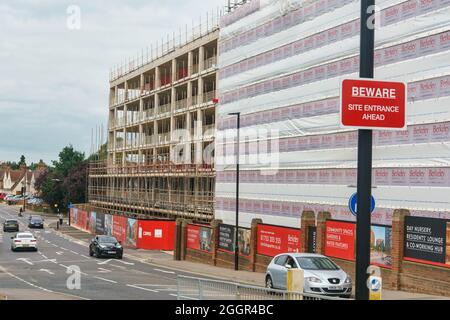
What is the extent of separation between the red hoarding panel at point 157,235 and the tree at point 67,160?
74966 millimetres

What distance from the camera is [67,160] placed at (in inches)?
5192

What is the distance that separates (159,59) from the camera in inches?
2717

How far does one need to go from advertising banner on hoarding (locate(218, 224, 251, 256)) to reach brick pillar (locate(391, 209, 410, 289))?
11.8 meters

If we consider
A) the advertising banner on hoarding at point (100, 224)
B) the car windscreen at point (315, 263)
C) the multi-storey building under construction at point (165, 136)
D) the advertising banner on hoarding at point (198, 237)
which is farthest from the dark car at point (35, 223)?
the car windscreen at point (315, 263)

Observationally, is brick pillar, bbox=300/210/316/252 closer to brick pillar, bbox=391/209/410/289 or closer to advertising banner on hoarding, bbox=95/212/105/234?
brick pillar, bbox=391/209/410/289

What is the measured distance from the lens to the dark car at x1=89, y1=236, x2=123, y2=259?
43906mm

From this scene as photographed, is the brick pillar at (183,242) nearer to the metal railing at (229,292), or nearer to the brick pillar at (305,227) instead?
the brick pillar at (305,227)

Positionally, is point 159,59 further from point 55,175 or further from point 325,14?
point 55,175

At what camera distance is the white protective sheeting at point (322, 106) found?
1146 inches

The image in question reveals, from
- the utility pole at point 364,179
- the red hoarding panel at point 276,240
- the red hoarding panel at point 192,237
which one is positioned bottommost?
the red hoarding panel at point 192,237

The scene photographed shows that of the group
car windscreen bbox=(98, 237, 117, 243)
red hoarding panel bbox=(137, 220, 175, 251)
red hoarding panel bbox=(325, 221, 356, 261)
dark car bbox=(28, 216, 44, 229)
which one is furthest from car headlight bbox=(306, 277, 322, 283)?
dark car bbox=(28, 216, 44, 229)

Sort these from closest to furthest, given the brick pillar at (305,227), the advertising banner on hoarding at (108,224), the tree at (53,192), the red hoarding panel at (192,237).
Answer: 1. the brick pillar at (305,227)
2. the red hoarding panel at (192,237)
3. the advertising banner on hoarding at (108,224)
4. the tree at (53,192)

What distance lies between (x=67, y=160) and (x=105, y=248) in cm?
9118
